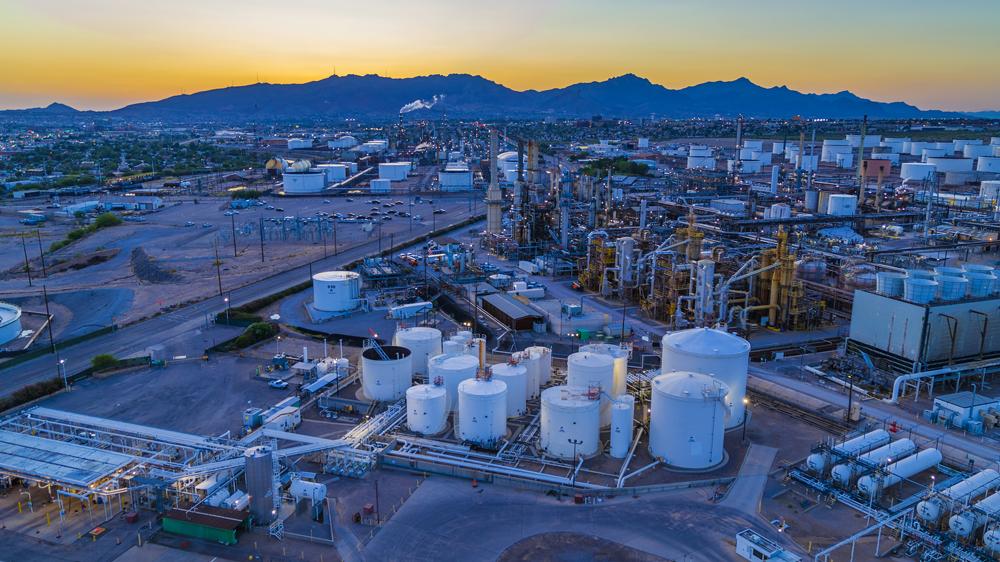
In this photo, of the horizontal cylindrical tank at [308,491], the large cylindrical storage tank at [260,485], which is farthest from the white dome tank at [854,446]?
the large cylindrical storage tank at [260,485]

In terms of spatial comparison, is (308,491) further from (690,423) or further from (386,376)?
(690,423)

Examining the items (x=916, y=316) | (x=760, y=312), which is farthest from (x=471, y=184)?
(x=916, y=316)

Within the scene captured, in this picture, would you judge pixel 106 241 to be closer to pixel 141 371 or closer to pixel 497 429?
pixel 141 371

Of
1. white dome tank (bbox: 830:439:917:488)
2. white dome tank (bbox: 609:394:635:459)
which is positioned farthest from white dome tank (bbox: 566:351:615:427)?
white dome tank (bbox: 830:439:917:488)

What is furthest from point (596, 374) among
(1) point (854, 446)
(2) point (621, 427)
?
→ (1) point (854, 446)

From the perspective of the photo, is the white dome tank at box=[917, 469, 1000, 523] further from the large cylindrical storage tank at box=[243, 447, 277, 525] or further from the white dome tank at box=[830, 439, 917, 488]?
the large cylindrical storage tank at box=[243, 447, 277, 525]
